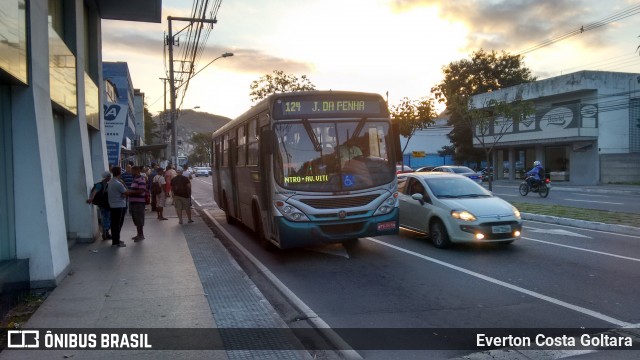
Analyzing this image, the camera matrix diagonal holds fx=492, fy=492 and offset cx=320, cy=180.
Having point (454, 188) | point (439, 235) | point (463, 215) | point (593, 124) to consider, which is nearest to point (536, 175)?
point (454, 188)

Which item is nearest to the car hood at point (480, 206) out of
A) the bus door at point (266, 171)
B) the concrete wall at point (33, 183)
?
the bus door at point (266, 171)

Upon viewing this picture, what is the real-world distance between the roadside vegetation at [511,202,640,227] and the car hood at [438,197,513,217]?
5.36 metres

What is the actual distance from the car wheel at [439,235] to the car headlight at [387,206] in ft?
4.54

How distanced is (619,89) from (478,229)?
32.7 meters

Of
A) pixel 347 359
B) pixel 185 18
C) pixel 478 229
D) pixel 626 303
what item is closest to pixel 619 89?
pixel 185 18

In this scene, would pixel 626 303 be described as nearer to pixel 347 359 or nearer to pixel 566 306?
pixel 566 306

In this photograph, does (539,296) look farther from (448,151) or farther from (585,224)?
(448,151)

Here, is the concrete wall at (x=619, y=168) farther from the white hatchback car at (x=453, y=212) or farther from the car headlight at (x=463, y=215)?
the car headlight at (x=463, y=215)

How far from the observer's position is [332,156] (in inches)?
359

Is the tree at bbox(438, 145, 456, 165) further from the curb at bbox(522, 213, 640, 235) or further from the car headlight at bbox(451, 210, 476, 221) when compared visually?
the car headlight at bbox(451, 210, 476, 221)

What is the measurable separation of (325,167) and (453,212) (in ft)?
9.43

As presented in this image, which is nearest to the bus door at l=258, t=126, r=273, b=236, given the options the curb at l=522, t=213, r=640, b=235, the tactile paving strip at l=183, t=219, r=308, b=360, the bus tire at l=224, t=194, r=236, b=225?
the tactile paving strip at l=183, t=219, r=308, b=360

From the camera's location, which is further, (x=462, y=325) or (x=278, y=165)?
(x=278, y=165)

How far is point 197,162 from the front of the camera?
148 metres
